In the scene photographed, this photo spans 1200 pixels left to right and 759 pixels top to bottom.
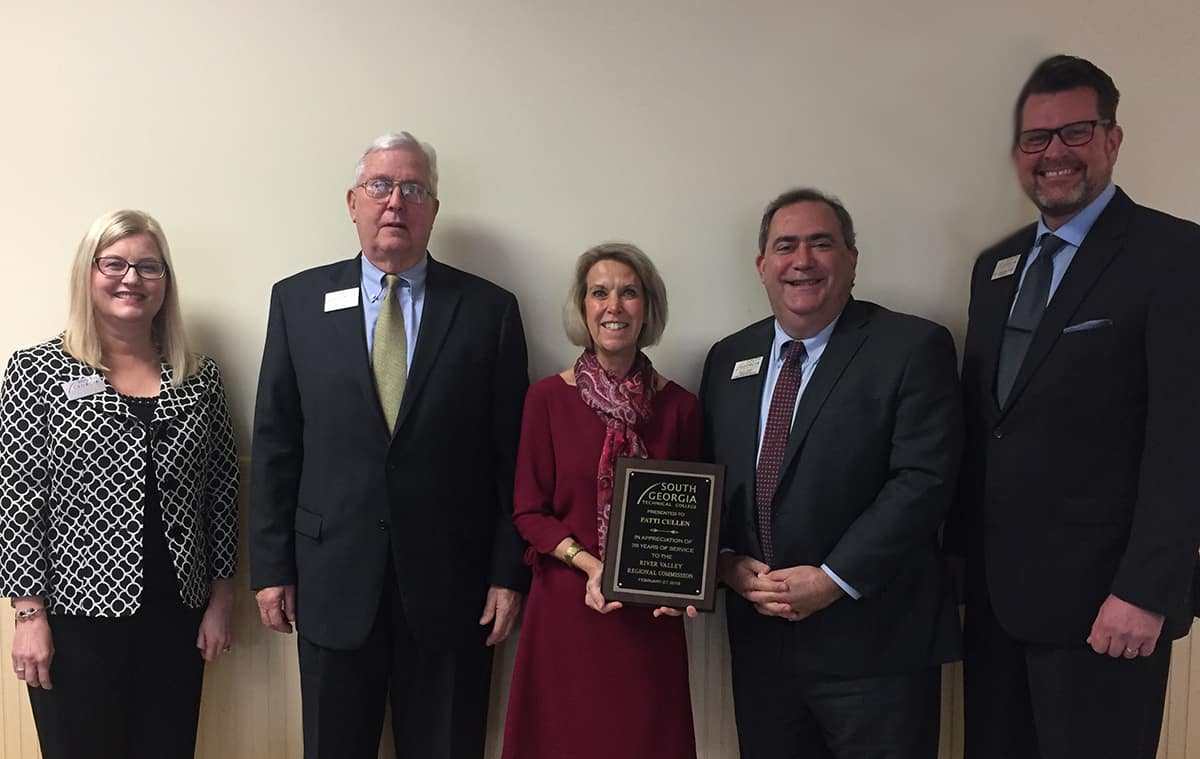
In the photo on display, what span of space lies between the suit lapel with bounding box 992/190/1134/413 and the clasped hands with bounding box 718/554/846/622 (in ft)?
2.07

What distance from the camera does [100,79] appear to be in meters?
2.42

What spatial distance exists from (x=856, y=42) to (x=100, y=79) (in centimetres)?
250

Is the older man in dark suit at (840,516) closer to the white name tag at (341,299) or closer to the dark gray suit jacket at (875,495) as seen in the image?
the dark gray suit jacket at (875,495)

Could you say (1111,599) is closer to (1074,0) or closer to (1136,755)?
(1136,755)

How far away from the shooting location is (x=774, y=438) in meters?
1.91

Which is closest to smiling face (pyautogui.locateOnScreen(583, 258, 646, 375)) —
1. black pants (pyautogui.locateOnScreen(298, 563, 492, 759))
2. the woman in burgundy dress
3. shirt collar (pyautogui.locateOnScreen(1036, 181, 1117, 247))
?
the woman in burgundy dress

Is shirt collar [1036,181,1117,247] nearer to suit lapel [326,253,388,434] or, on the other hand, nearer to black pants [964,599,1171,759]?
black pants [964,599,1171,759]

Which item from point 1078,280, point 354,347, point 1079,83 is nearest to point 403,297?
point 354,347

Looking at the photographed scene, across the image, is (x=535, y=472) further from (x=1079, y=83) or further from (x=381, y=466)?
(x=1079, y=83)

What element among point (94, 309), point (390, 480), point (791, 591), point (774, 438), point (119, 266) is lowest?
point (791, 591)

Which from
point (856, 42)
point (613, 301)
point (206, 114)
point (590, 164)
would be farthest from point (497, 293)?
point (856, 42)

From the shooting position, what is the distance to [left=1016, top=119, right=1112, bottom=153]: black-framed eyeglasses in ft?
6.11

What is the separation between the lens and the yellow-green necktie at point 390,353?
2018mm

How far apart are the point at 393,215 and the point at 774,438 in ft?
3.97
